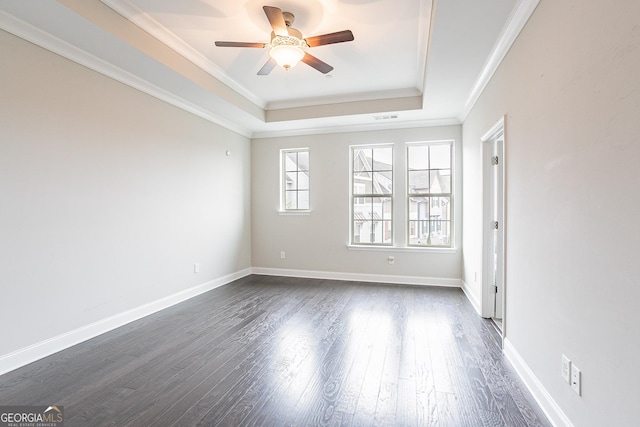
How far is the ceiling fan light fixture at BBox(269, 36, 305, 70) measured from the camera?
2500 mm

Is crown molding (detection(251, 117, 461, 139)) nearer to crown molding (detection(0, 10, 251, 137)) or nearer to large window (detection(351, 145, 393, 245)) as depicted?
large window (detection(351, 145, 393, 245))

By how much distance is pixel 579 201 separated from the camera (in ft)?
5.00

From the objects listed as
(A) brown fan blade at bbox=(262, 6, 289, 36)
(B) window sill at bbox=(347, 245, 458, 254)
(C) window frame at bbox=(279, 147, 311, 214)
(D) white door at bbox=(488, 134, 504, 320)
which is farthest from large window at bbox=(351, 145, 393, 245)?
(A) brown fan blade at bbox=(262, 6, 289, 36)

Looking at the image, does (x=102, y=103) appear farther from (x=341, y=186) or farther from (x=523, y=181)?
(x=523, y=181)

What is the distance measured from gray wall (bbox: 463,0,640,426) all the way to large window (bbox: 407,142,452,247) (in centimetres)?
254

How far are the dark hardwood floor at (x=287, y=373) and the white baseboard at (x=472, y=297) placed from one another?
0.13m

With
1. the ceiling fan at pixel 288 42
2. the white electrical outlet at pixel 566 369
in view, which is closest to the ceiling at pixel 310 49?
the ceiling fan at pixel 288 42

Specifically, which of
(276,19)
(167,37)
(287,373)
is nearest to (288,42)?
(276,19)

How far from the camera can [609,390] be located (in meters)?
1.29

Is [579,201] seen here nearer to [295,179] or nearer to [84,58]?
[84,58]

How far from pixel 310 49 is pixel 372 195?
2.69 m

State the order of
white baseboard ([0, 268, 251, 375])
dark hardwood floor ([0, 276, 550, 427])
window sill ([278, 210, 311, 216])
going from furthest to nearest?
window sill ([278, 210, 311, 216]) → white baseboard ([0, 268, 251, 375]) → dark hardwood floor ([0, 276, 550, 427])

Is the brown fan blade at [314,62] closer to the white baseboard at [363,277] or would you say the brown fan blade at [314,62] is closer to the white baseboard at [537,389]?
the white baseboard at [537,389]

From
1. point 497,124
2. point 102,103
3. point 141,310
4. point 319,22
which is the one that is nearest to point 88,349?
point 141,310
